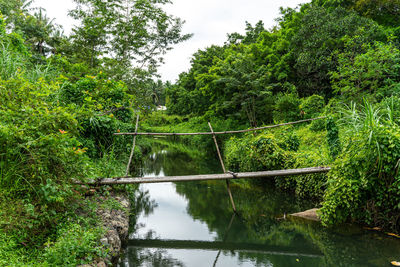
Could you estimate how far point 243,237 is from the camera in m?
5.05

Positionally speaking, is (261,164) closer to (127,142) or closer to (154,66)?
(127,142)

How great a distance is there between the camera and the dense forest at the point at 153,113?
3098 mm

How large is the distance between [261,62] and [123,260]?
13.1 meters

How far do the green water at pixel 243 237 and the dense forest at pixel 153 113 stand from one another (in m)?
0.44

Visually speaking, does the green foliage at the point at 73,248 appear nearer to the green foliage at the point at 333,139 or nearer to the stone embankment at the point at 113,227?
the stone embankment at the point at 113,227

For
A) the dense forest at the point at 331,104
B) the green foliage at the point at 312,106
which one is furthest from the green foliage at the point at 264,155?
the green foliage at the point at 312,106

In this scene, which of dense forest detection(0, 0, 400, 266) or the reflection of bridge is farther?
the reflection of bridge

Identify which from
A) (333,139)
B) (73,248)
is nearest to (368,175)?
(333,139)

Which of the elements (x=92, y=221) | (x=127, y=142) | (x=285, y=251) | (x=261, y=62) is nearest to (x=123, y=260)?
(x=92, y=221)

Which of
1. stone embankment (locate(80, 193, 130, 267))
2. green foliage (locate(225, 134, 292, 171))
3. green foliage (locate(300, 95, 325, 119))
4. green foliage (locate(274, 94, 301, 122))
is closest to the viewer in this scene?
stone embankment (locate(80, 193, 130, 267))

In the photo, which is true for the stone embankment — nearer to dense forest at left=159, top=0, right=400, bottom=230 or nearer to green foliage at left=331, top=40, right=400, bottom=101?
dense forest at left=159, top=0, right=400, bottom=230

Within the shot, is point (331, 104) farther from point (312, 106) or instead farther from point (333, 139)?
point (333, 139)

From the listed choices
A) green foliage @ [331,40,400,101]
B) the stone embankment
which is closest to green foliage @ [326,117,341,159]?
green foliage @ [331,40,400,101]

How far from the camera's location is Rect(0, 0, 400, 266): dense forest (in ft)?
10.2
